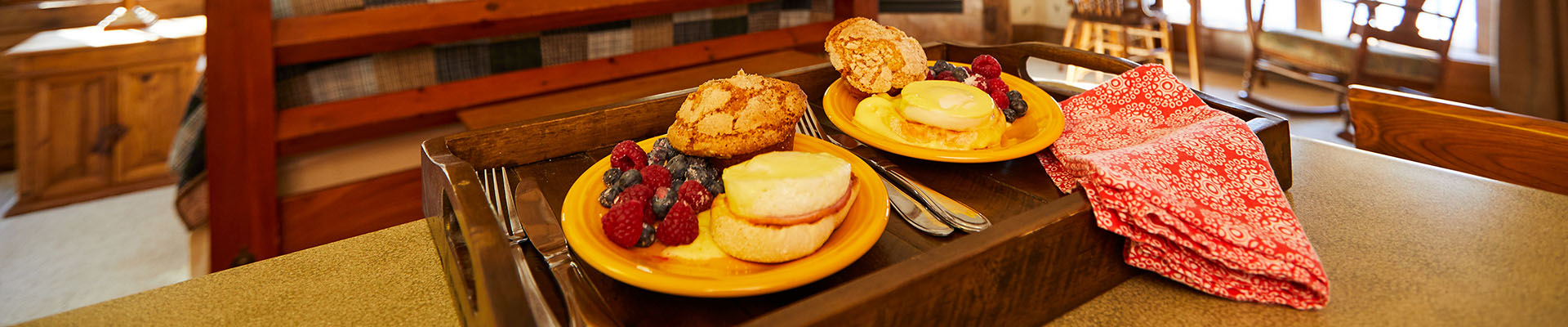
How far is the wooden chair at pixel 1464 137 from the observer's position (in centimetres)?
96

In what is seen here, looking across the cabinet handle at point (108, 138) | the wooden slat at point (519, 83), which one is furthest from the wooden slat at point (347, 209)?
the cabinet handle at point (108, 138)

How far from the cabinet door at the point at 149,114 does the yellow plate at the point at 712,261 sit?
3364mm

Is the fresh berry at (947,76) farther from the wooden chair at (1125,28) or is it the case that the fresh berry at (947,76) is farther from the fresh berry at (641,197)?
the wooden chair at (1125,28)

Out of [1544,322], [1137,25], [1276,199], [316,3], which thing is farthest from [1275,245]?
[1137,25]

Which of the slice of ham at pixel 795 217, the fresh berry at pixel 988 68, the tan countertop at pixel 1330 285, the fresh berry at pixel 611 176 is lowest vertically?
the tan countertop at pixel 1330 285

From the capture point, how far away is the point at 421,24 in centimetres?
169

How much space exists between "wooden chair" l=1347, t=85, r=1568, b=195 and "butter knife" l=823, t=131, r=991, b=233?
0.70 meters

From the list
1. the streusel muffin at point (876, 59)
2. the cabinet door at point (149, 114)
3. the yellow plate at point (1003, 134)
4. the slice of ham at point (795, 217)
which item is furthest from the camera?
the cabinet door at point (149, 114)

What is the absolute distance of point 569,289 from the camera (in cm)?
61

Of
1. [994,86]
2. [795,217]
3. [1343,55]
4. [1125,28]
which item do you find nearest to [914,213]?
[795,217]

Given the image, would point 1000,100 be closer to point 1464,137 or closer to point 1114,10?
point 1464,137

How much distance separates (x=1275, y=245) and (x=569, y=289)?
58 centimetres

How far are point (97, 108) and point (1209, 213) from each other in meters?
3.93

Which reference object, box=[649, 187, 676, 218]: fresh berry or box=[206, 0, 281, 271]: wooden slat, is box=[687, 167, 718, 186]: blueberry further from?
box=[206, 0, 281, 271]: wooden slat
